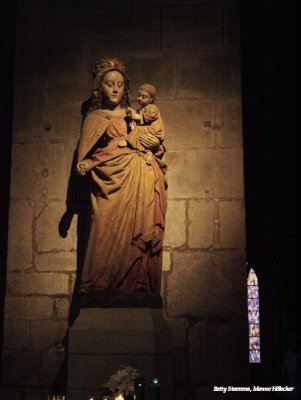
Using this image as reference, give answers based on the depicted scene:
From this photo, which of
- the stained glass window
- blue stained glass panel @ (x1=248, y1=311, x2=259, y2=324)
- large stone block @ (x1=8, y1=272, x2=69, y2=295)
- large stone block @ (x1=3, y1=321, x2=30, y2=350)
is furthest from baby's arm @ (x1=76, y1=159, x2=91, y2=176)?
blue stained glass panel @ (x1=248, y1=311, x2=259, y2=324)

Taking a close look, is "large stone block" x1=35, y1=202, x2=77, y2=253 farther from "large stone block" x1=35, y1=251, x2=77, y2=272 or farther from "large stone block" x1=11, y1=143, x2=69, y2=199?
"large stone block" x1=11, y1=143, x2=69, y2=199

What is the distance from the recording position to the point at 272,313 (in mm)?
12828

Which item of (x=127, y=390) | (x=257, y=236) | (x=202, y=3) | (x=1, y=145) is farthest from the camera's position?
(x=257, y=236)

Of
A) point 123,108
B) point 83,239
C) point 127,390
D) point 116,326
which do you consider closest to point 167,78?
point 123,108

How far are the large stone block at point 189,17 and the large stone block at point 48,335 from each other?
9.31 feet

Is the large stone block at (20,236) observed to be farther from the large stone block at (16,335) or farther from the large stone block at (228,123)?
the large stone block at (228,123)

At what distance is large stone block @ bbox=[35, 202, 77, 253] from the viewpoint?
5.38 metres

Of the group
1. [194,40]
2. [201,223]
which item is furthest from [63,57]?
[201,223]

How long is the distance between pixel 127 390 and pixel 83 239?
5.37 ft

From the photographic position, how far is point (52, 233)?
213 inches

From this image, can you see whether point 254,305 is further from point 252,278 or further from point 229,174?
point 229,174

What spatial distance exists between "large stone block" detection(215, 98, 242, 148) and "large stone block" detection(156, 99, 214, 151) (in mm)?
65

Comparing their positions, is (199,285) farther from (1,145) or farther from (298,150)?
(298,150)

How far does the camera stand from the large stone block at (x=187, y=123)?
5.50m
